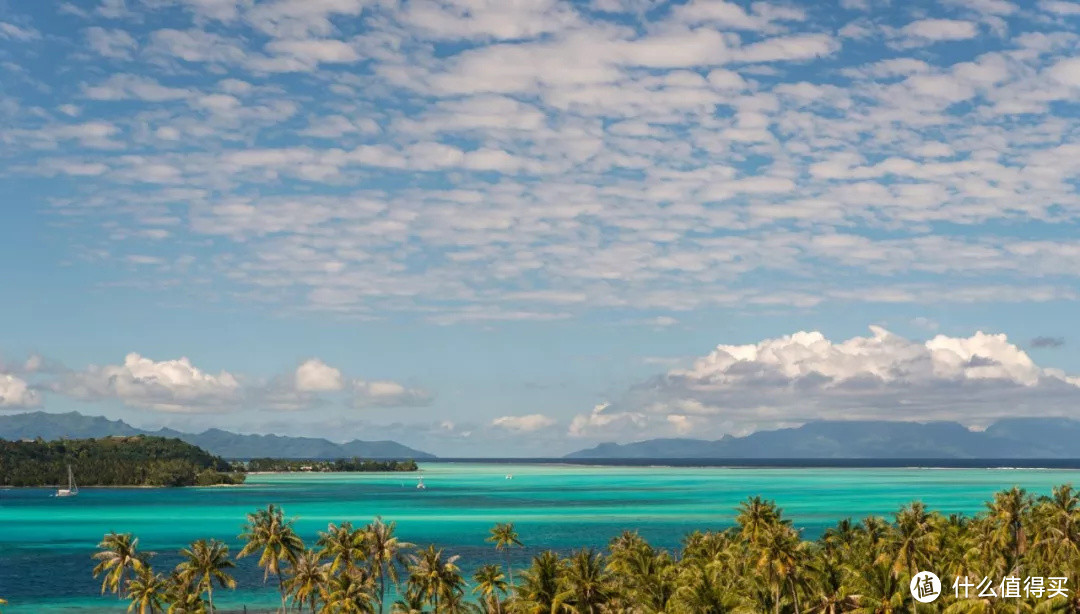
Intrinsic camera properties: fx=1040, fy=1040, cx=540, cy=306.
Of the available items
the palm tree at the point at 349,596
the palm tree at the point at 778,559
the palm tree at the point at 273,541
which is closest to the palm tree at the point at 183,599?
the palm tree at the point at 273,541

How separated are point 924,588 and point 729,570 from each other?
20.4m

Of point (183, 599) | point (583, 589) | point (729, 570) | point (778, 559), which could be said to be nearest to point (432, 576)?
point (583, 589)

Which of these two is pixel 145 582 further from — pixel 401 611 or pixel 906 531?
pixel 906 531

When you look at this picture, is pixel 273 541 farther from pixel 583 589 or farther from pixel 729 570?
pixel 729 570

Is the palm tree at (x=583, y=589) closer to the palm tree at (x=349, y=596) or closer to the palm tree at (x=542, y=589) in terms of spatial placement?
the palm tree at (x=542, y=589)

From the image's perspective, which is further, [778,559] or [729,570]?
[729,570]

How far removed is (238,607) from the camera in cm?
14038

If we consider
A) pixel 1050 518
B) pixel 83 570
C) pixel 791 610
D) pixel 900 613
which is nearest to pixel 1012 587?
pixel 900 613

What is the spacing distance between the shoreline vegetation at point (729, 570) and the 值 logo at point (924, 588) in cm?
114

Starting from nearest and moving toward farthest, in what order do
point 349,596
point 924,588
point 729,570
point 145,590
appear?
1. point 924,588
2. point 349,596
3. point 145,590
4. point 729,570

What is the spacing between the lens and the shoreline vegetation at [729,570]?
90.0 m

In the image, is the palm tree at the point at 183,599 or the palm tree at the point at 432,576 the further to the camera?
the palm tree at the point at 183,599

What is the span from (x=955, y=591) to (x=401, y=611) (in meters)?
51.1

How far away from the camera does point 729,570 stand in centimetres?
10688
